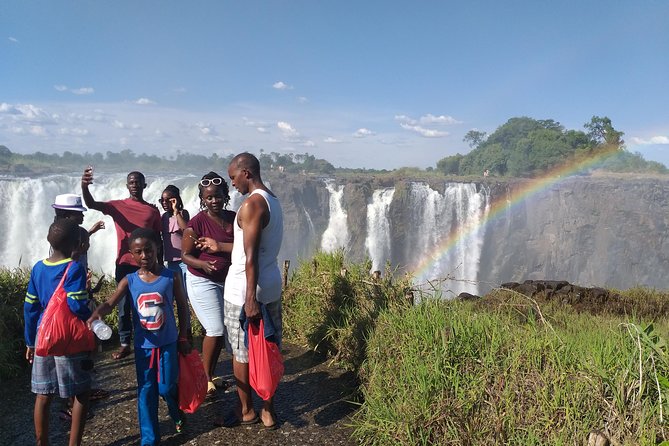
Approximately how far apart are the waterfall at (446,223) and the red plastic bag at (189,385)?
2059 centimetres

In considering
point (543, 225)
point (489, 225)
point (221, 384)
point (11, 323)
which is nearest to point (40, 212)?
point (11, 323)

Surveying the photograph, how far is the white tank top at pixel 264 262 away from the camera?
254cm

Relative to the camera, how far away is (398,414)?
239cm

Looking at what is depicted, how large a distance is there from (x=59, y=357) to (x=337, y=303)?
225cm

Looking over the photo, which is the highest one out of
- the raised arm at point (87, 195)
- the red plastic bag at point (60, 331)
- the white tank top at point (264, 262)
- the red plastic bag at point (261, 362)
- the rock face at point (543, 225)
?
the raised arm at point (87, 195)

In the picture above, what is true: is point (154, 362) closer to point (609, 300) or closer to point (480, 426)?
point (480, 426)

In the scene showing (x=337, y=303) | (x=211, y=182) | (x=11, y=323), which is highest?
(x=211, y=182)

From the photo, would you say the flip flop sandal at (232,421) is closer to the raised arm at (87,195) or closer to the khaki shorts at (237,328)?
the khaki shorts at (237,328)

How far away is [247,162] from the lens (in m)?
2.59

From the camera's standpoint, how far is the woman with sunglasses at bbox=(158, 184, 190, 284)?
3781 mm

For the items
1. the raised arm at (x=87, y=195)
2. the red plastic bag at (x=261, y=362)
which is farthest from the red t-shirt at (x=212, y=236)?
the raised arm at (x=87, y=195)

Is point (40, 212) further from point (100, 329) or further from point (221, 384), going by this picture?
point (100, 329)

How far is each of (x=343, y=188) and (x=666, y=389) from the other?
22.2 meters

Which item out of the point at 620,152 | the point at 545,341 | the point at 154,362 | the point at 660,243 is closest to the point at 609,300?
the point at 545,341
